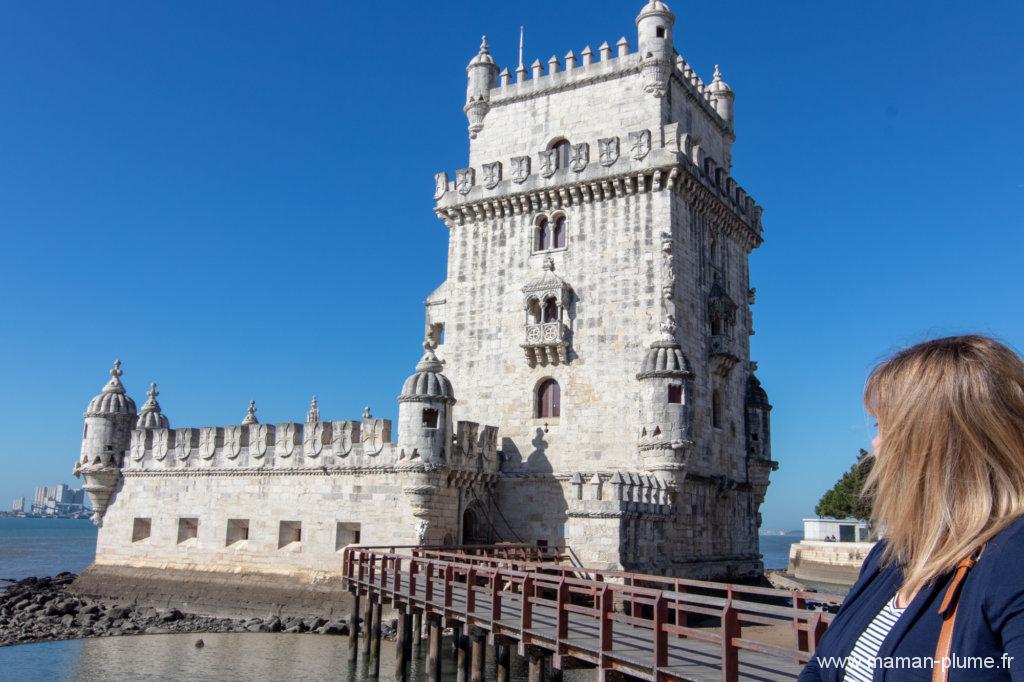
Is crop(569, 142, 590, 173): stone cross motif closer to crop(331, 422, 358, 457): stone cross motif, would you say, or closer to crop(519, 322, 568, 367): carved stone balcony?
crop(519, 322, 568, 367): carved stone balcony

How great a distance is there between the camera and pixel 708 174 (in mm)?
28703

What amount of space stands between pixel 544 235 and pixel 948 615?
88.1 ft

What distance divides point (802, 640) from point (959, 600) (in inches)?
377

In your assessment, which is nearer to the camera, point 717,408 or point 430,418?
point 430,418

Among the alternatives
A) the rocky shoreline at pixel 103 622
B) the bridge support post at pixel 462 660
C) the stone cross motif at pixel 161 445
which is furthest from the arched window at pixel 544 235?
the stone cross motif at pixel 161 445

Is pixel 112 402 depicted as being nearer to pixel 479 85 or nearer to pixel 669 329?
A: pixel 479 85

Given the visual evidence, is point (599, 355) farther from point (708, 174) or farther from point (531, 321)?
point (708, 174)

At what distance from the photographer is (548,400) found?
27.4m

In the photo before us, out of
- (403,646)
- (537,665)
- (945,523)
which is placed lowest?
(403,646)

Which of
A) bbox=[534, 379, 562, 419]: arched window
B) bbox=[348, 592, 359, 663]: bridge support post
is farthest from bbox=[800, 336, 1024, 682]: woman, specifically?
bbox=[534, 379, 562, 419]: arched window

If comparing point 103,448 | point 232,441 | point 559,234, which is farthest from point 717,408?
point 103,448

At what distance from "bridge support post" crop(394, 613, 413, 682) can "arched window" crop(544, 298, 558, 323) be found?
10823 mm

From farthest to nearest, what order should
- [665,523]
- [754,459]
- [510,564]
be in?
[754,459] → [665,523] → [510,564]

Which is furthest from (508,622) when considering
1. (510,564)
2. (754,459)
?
(754,459)
